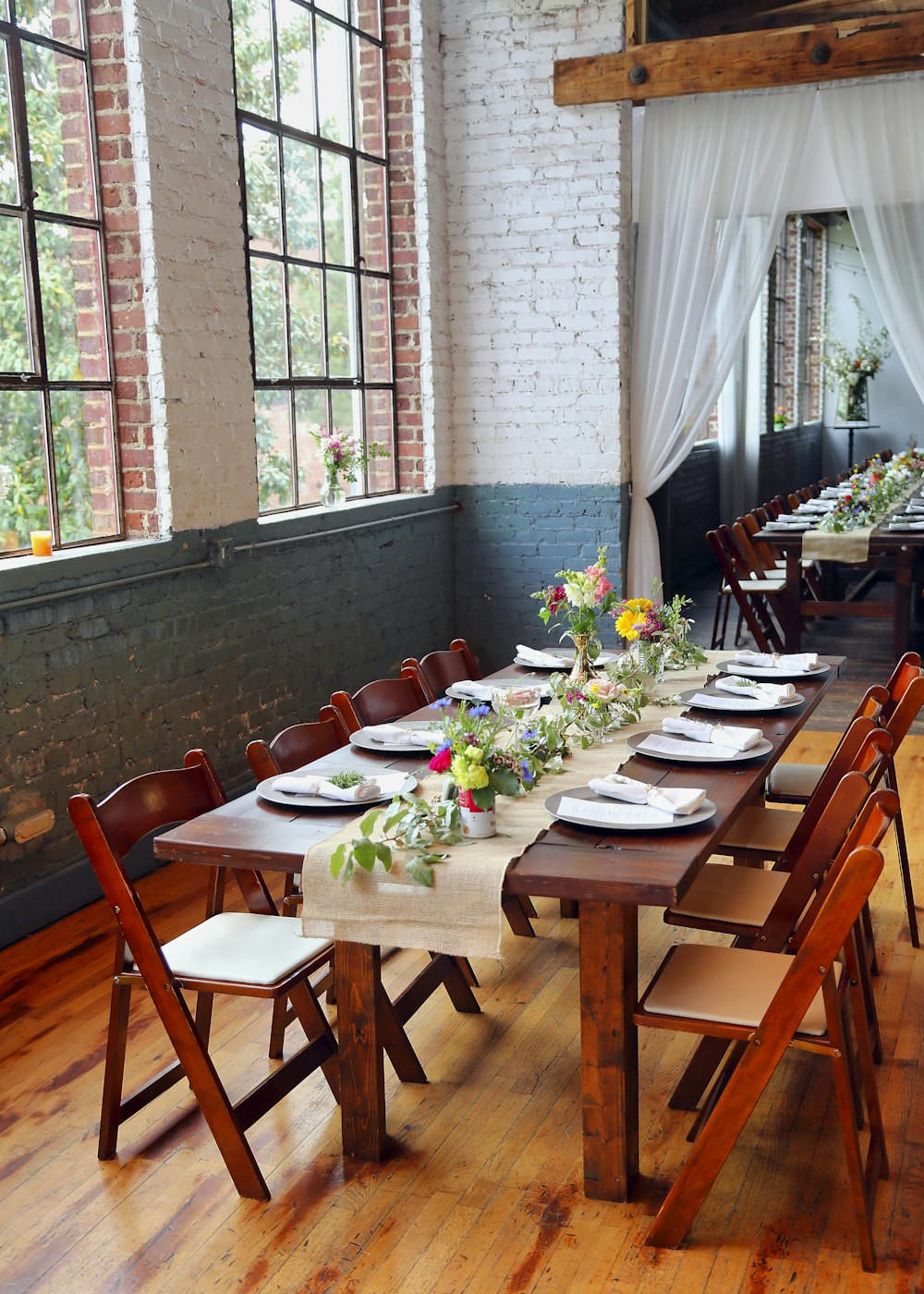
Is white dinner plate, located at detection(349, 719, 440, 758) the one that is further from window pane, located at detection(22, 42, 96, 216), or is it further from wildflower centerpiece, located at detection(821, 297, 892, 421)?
wildflower centerpiece, located at detection(821, 297, 892, 421)

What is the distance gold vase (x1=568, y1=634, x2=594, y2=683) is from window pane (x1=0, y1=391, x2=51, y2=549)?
6.44ft

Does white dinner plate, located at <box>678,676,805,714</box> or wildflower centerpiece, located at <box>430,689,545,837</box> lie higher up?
wildflower centerpiece, located at <box>430,689,545,837</box>

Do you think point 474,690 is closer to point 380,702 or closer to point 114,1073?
point 380,702

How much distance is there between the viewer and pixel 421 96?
691cm

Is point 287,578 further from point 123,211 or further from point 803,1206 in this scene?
point 803,1206

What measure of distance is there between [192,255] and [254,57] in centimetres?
129

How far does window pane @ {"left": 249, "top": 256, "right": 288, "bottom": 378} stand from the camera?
5.68 meters

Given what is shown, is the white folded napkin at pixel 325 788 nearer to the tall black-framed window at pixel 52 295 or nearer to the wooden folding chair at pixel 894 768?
the wooden folding chair at pixel 894 768

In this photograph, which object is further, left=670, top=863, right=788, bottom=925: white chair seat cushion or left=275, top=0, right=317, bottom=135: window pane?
left=275, top=0, right=317, bottom=135: window pane

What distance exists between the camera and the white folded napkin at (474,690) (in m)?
3.85

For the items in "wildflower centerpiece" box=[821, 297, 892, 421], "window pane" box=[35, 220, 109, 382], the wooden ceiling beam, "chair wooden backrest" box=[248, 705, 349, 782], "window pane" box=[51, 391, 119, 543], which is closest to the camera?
"chair wooden backrest" box=[248, 705, 349, 782]

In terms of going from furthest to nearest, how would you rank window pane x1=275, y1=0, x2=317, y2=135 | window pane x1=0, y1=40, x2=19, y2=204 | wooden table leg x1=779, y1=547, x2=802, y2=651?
wooden table leg x1=779, y1=547, x2=802, y2=651 → window pane x1=275, y1=0, x2=317, y2=135 → window pane x1=0, y1=40, x2=19, y2=204

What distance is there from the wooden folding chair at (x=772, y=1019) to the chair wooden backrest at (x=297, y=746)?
118 centimetres

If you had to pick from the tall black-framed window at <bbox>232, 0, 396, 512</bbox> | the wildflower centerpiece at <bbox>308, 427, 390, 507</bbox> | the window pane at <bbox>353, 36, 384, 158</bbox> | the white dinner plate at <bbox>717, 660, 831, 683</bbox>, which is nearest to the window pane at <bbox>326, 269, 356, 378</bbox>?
the tall black-framed window at <bbox>232, 0, 396, 512</bbox>
